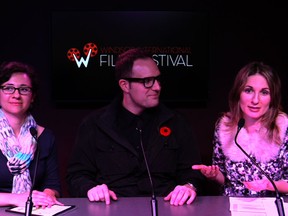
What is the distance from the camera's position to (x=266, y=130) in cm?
269

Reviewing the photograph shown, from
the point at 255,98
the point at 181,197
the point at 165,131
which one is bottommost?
the point at 181,197

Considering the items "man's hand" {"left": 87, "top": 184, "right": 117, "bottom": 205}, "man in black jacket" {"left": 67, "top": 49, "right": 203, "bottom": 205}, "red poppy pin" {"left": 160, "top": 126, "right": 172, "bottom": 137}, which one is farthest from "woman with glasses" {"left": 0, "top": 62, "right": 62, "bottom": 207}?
"red poppy pin" {"left": 160, "top": 126, "right": 172, "bottom": 137}

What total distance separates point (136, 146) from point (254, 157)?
71 centimetres

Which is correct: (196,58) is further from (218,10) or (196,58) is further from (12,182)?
(12,182)

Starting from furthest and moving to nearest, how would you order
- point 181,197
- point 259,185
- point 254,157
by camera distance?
point 254,157, point 259,185, point 181,197

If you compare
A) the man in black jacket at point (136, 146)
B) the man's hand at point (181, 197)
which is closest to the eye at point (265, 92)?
the man in black jacket at point (136, 146)

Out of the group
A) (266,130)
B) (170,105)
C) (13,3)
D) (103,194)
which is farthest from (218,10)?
(103,194)

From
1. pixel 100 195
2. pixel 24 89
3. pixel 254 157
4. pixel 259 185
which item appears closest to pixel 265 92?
pixel 254 157

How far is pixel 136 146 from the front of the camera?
274cm

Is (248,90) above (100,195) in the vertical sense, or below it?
above

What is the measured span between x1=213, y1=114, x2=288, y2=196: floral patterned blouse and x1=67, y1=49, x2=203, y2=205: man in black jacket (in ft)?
0.64

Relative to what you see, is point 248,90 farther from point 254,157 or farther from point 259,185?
point 259,185

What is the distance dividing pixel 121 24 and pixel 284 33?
1.40 meters

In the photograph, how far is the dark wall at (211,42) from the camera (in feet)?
12.4
